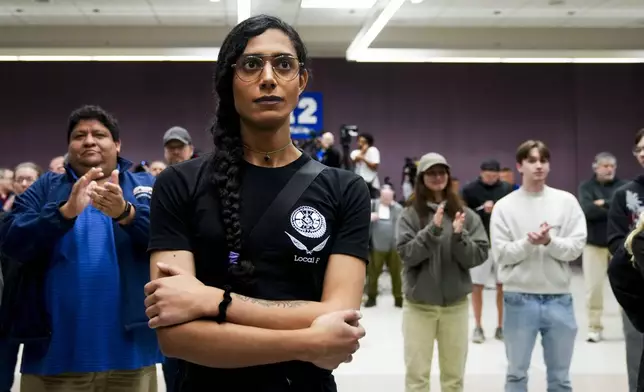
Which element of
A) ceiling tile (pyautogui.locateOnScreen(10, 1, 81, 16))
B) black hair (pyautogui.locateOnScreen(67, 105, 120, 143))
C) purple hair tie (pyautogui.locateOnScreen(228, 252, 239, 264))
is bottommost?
purple hair tie (pyautogui.locateOnScreen(228, 252, 239, 264))

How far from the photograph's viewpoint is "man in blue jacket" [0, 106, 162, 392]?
2381 millimetres

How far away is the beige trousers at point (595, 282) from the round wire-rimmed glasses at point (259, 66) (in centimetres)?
537

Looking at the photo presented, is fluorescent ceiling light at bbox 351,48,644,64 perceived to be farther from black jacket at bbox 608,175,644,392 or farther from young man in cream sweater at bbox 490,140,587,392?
black jacket at bbox 608,175,644,392

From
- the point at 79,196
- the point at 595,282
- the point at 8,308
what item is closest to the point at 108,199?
the point at 79,196

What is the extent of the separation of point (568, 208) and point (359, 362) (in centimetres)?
236

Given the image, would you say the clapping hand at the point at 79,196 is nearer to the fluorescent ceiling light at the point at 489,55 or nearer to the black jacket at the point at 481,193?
the black jacket at the point at 481,193

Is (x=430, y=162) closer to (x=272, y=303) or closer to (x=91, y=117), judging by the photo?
(x=91, y=117)

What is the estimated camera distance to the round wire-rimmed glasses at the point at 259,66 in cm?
148

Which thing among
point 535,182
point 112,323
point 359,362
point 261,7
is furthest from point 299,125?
point 112,323

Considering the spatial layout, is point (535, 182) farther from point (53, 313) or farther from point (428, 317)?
point (53, 313)

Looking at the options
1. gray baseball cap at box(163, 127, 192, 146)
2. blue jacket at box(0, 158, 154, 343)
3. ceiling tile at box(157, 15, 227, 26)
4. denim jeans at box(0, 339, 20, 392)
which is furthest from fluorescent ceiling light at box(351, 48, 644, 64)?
blue jacket at box(0, 158, 154, 343)

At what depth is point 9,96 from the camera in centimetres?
1241

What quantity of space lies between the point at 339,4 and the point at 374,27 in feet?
4.26

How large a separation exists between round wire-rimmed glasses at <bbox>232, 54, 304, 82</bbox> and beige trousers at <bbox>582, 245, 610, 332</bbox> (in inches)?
212
